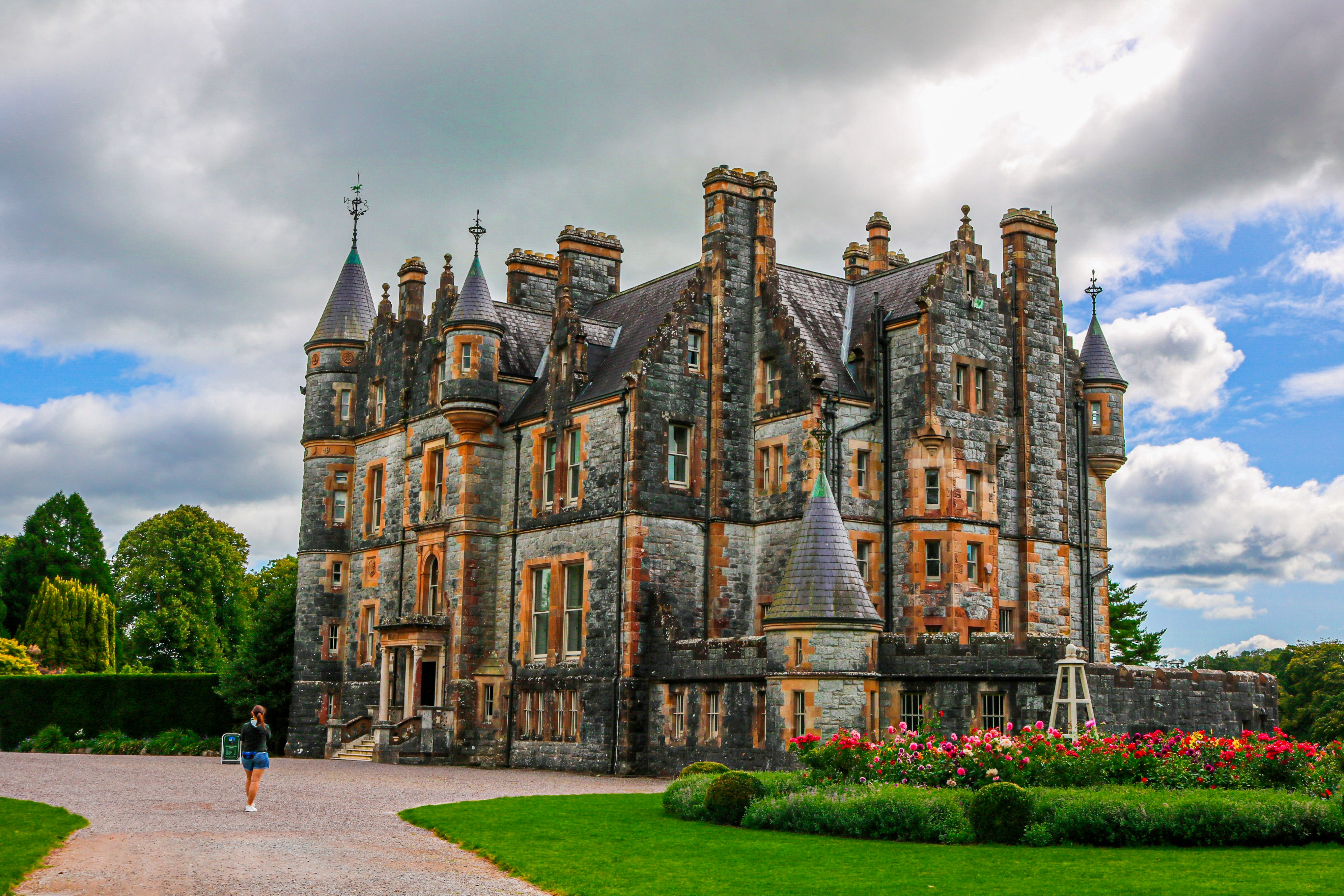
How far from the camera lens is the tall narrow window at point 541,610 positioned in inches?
1602

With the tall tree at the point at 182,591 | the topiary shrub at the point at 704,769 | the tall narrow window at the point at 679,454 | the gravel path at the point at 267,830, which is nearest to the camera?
the gravel path at the point at 267,830

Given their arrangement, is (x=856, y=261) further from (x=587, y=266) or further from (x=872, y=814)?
(x=872, y=814)

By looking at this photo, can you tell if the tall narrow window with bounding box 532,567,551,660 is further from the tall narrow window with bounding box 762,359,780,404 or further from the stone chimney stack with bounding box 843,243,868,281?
the stone chimney stack with bounding box 843,243,868,281

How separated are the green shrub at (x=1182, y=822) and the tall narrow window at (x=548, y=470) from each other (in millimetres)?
23321

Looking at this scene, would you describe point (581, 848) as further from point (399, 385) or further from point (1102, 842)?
point (399, 385)

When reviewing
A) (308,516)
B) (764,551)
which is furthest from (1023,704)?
(308,516)

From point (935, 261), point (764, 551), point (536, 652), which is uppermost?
point (935, 261)

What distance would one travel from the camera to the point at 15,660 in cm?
6319

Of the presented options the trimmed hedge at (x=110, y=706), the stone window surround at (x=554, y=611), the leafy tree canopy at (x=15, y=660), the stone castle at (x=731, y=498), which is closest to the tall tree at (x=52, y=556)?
the leafy tree canopy at (x=15, y=660)

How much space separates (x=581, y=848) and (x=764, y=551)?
2034 centimetres

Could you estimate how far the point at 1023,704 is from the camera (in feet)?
101

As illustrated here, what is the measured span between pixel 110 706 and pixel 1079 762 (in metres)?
40.8

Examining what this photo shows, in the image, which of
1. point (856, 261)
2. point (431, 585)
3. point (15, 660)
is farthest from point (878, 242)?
point (15, 660)

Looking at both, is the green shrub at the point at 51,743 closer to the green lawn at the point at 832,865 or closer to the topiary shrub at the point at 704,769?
the topiary shrub at the point at 704,769
